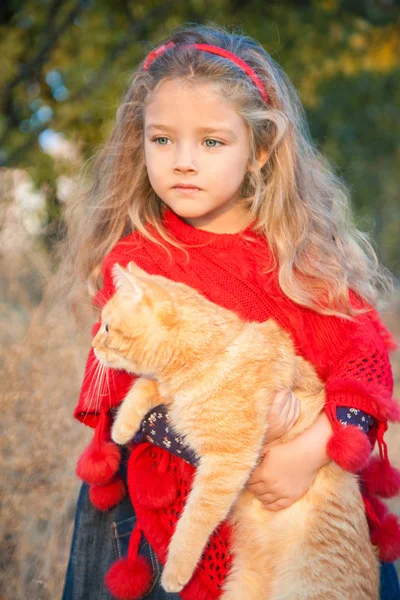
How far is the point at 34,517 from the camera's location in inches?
115

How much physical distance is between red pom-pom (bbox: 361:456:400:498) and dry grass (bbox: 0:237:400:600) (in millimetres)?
1428

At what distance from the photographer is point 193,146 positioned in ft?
6.58

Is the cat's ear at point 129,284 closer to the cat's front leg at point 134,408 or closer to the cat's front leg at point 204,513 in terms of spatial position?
the cat's front leg at point 134,408

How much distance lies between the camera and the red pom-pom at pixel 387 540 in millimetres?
2018

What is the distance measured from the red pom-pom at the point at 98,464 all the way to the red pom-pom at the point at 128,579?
273mm

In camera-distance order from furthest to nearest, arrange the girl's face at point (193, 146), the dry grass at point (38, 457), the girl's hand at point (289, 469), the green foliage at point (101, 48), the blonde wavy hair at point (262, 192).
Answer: the green foliage at point (101, 48)
the dry grass at point (38, 457)
the blonde wavy hair at point (262, 192)
the girl's face at point (193, 146)
the girl's hand at point (289, 469)

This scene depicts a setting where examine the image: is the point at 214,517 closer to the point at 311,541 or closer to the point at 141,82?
the point at 311,541

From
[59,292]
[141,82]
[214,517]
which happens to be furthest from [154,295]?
[59,292]

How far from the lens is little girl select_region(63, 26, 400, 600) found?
1955mm

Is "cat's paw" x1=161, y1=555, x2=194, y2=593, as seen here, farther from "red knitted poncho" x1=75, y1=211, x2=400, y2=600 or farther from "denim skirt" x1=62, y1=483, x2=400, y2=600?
"denim skirt" x1=62, y1=483, x2=400, y2=600

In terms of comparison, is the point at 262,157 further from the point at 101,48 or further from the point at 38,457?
the point at 101,48

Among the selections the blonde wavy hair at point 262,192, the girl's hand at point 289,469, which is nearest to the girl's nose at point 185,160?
the blonde wavy hair at point 262,192

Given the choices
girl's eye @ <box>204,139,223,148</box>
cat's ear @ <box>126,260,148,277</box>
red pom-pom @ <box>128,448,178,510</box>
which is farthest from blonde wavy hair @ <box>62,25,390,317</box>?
red pom-pom @ <box>128,448,178,510</box>

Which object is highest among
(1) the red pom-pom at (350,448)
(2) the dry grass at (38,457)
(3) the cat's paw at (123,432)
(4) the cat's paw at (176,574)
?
(1) the red pom-pom at (350,448)
